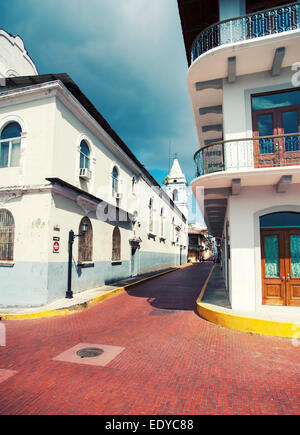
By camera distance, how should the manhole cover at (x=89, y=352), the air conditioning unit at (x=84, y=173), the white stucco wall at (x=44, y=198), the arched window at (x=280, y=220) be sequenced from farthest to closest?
the air conditioning unit at (x=84, y=173), the white stucco wall at (x=44, y=198), the arched window at (x=280, y=220), the manhole cover at (x=89, y=352)

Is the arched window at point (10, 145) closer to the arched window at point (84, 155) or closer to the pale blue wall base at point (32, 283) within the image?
the arched window at point (84, 155)

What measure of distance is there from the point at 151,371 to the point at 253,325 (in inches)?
135

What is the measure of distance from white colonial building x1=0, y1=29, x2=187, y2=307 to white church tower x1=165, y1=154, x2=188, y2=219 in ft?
103

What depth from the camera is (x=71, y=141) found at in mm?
11805

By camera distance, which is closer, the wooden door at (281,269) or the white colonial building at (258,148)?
the white colonial building at (258,148)

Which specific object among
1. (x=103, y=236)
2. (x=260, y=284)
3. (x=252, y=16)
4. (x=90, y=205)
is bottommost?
(x=260, y=284)

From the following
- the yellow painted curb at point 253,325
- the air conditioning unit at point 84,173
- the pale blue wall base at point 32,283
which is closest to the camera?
the yellow painted curb at point 253,325

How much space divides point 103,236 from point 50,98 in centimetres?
706

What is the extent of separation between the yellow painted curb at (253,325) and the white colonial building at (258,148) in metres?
0.74

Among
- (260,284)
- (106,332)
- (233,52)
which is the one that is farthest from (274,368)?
(233,52)

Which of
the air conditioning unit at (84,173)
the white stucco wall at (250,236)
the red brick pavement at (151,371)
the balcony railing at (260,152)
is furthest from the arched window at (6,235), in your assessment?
the white stucco wall at (250,236)

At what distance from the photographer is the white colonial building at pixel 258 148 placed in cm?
793
